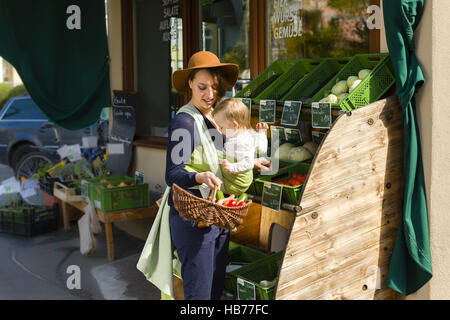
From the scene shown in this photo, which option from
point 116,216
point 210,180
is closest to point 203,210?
point 210,180

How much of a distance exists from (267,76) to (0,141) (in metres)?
7.09

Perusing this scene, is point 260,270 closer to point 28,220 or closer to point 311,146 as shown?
point 311,146

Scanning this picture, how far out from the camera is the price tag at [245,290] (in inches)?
118

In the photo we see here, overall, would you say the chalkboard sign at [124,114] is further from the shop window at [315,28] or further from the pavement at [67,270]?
the shop window at [315,28]

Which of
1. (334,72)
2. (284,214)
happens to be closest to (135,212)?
(284,214)

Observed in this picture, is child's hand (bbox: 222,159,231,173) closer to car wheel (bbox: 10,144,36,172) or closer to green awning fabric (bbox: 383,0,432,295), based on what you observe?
green awning fabric (bbox: 383,0,432,295)

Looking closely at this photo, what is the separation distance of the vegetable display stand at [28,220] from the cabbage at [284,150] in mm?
4070

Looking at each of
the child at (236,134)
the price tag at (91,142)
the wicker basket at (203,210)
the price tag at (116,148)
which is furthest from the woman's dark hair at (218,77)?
the price tag at (91,142)

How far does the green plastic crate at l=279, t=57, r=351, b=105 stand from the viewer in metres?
3.30

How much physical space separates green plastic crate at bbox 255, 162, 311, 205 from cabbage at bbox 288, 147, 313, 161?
0.49 ft

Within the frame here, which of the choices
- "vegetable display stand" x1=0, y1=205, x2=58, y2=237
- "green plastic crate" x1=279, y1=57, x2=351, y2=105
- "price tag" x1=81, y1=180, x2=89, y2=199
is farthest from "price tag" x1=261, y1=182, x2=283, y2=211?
"vegetable display stand" x1=0, y1=205, x2=58, y2=237

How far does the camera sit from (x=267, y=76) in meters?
3.80

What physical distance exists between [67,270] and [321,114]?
342 centimetres

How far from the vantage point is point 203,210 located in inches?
102
